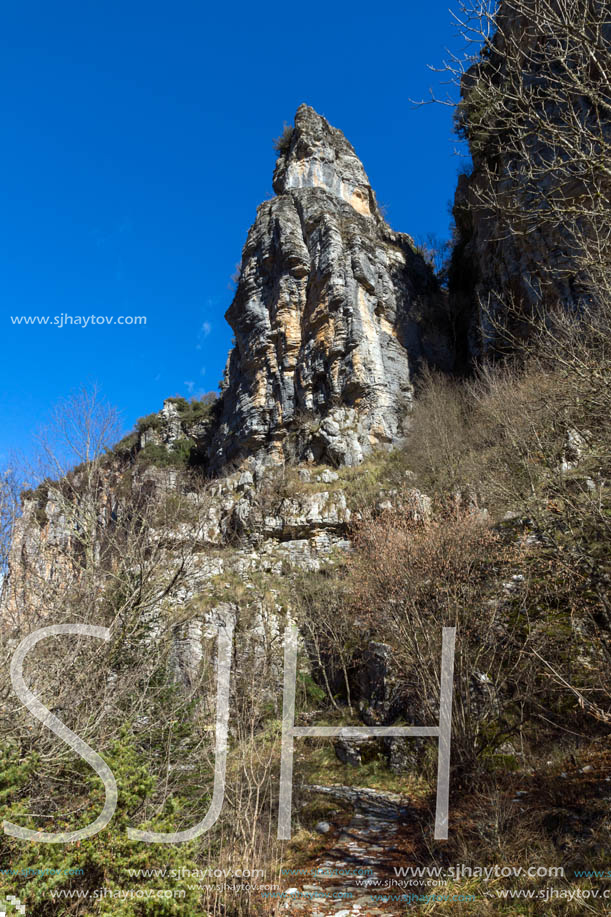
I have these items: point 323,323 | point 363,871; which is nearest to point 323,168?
point 323,323

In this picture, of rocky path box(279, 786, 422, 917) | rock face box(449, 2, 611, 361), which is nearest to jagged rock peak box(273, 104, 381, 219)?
rock face box(449, 2, 611, 361)

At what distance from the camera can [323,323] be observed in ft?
91.6

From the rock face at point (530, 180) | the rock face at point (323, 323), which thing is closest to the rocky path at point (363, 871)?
the rock face at point (530, 180)

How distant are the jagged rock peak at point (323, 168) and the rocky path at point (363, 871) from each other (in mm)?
34004

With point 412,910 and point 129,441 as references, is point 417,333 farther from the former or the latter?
point 412,910

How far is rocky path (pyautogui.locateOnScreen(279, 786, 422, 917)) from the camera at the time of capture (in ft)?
15.1

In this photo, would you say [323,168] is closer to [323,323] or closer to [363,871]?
[323,323]

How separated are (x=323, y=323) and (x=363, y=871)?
2539 centimetres

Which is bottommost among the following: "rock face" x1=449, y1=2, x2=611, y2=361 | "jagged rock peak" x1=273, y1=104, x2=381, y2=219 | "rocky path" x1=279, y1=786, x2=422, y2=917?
"rocky path" x1=279, y1=786, x2=422, y2=917

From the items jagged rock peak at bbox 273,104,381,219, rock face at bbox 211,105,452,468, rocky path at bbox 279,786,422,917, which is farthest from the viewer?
jagged rock peak at bbox 273,104,381,219

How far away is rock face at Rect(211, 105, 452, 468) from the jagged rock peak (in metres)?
0.09

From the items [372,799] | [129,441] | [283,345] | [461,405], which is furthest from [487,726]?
[129,441]

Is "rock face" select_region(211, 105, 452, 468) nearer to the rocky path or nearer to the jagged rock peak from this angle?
the jagged rock peak

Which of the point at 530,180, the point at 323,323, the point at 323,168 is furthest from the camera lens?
the point at 323,168
